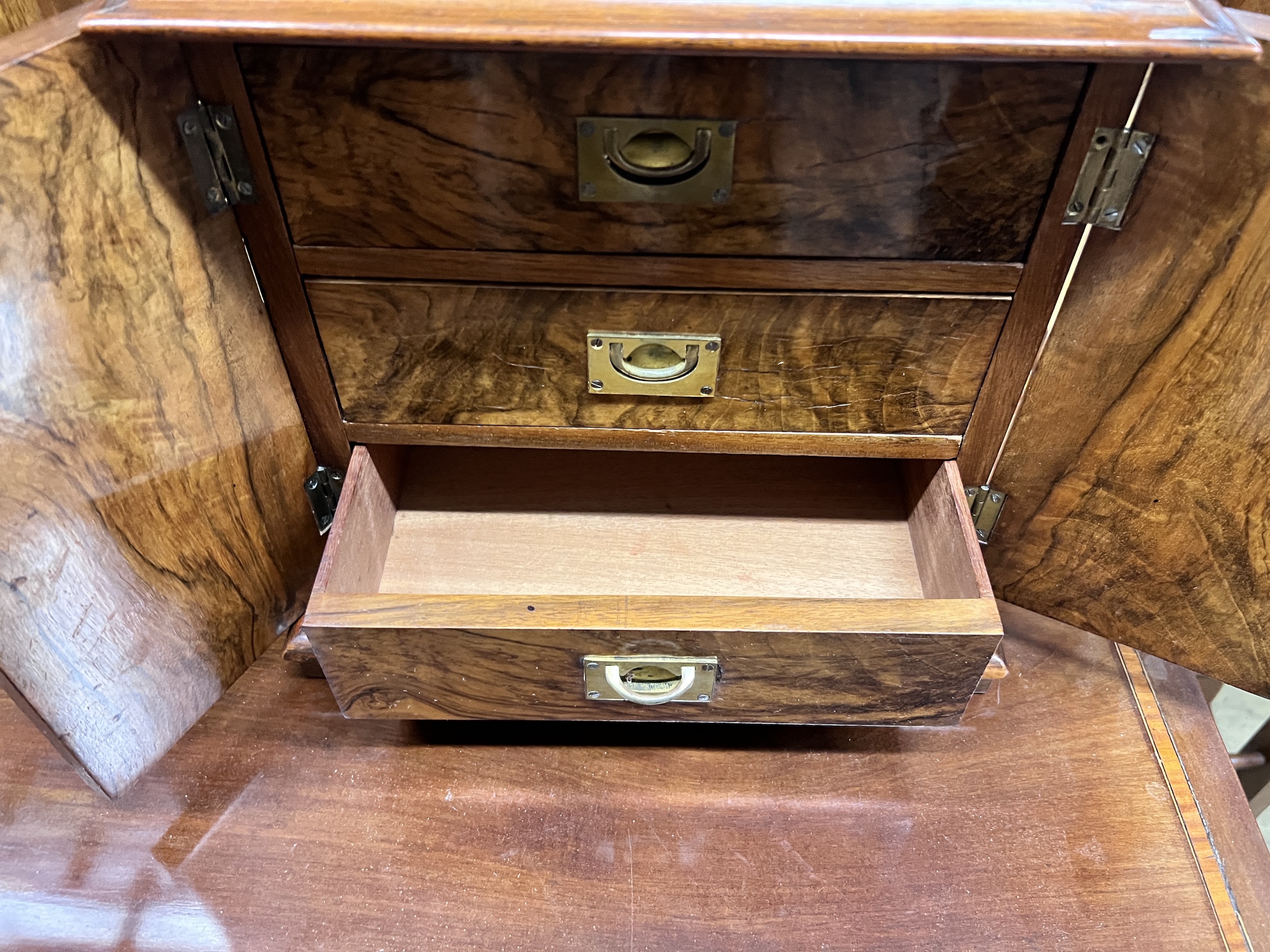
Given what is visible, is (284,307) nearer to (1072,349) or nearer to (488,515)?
(488,515)

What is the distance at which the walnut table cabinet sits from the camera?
0.51 meters

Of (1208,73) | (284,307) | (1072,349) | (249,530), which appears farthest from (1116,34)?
(249,530)

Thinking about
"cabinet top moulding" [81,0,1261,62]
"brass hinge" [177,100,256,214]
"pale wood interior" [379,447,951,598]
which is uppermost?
"cabinet top moulding" [81,0,1261,62]

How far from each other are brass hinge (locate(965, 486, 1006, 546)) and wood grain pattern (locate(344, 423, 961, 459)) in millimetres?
42

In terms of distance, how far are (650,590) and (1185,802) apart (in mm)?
478

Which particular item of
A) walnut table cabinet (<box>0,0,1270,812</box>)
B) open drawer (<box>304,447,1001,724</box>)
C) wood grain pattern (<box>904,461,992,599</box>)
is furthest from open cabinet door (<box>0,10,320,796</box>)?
wood grain pattern (<box>904,461,992,599</box>)

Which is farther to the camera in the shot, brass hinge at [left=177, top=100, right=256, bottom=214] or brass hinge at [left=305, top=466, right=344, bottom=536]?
brass hinge at [left=305, top=466, right=344, bottom=536]

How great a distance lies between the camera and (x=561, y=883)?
70cm

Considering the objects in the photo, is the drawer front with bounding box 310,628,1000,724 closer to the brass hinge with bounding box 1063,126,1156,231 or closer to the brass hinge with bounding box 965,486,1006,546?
the brass hinge with bounding box 965,486,1006,546

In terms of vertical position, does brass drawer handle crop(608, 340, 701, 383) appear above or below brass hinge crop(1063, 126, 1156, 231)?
below

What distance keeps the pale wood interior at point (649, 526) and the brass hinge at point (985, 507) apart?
8 cm

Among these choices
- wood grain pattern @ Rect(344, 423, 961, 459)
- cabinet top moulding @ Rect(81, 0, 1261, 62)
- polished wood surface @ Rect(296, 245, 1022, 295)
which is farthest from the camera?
wood grain pattern @ Rect(344, 423, 961, 459)

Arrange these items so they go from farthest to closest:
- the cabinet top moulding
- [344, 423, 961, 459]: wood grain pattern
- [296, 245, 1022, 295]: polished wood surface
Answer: [344, 423, 961, 459]: wood grain pattern < [296, 245, 1022, 295]: polished wood surface < the cabinet top moulding

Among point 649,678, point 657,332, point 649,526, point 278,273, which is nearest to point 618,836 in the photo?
point 649,678
